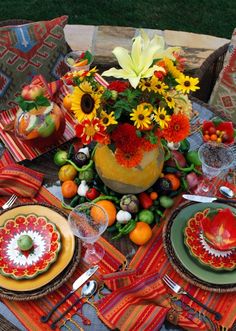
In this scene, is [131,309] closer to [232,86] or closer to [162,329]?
[162,329]

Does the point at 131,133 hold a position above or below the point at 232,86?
above

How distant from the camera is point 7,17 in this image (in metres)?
3.06

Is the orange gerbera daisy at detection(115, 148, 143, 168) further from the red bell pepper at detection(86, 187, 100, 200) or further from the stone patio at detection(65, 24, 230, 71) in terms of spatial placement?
the stone patio at detection(65, 24, 230, 71)

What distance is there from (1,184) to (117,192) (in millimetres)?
389

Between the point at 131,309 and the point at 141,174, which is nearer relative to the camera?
the point at 131,309

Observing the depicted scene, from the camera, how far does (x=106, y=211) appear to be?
1.24 metres

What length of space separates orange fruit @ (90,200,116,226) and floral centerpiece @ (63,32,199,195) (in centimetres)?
19

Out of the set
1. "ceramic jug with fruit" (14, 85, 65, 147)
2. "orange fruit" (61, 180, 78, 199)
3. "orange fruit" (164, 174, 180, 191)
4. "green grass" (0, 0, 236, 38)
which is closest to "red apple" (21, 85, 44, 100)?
"ceramic jug with fruit" (14, 85, 65, 147)

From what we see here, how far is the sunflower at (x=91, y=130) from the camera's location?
100cm

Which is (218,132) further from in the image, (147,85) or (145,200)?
(147,85)

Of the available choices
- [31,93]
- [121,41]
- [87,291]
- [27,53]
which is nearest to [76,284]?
[87,291]

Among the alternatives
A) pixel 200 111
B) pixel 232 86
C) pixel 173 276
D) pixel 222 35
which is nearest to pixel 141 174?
pixel 173 276

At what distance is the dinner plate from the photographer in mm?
1124

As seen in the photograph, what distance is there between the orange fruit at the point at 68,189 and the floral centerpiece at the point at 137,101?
29 cm
